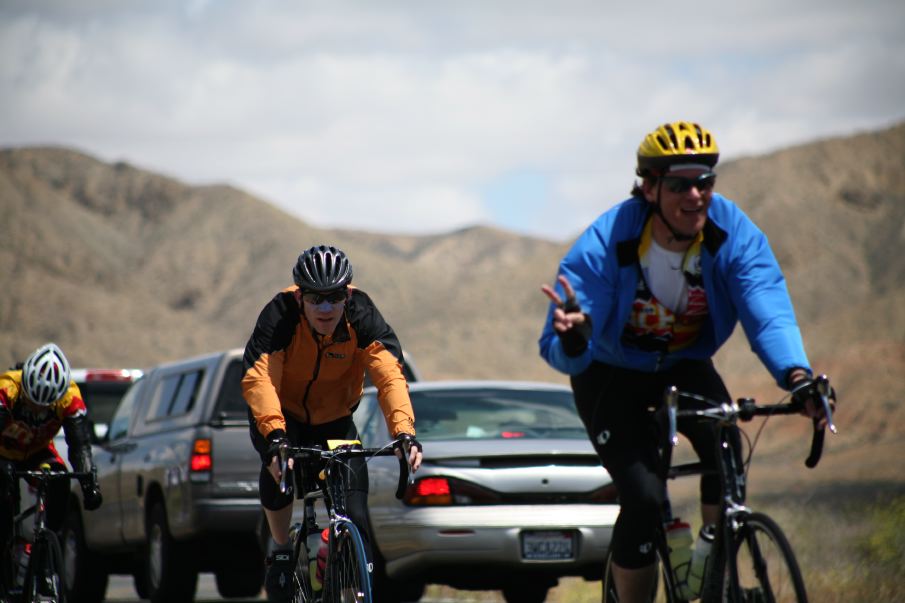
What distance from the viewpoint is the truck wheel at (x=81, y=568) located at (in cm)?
1384

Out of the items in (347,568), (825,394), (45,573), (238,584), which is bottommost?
(238,584)

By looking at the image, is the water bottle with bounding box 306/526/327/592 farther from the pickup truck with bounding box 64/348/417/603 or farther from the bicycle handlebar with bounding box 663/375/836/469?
the pickup truck with bounding box 64/348/417/603

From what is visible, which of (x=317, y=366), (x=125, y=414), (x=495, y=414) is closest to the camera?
(x=317, y=366)

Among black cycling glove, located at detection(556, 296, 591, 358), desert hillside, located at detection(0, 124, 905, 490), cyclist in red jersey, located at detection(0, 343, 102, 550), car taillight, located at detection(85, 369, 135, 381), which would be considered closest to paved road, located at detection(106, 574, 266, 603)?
car taillight, located at detection(85, 369, 135, 381)

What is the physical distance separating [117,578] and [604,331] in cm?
1632

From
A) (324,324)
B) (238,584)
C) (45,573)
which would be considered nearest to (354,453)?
(324,324)

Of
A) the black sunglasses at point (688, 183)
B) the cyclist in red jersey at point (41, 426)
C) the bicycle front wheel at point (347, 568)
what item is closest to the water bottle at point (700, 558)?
the black sunglasses at point (688, 183)

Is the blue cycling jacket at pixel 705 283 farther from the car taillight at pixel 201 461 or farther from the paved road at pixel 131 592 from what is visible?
the paved road at pixel 131 592

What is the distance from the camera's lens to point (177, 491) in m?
11.9

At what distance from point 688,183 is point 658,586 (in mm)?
1528

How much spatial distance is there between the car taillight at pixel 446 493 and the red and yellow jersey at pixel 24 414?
80.1 inches

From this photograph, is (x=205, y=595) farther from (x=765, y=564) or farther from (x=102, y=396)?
(x=765, y=564)

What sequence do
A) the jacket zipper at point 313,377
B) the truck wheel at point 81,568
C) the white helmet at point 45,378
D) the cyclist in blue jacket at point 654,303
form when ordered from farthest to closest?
1. the truck wheel at point 81,568
2. the white helmet at point 45,378
3. the jacket zipper at point 313,377
4. the cyclist in blue jacket at point 654,303

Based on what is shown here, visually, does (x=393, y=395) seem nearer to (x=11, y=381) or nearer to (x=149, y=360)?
(x=11, y=381)
